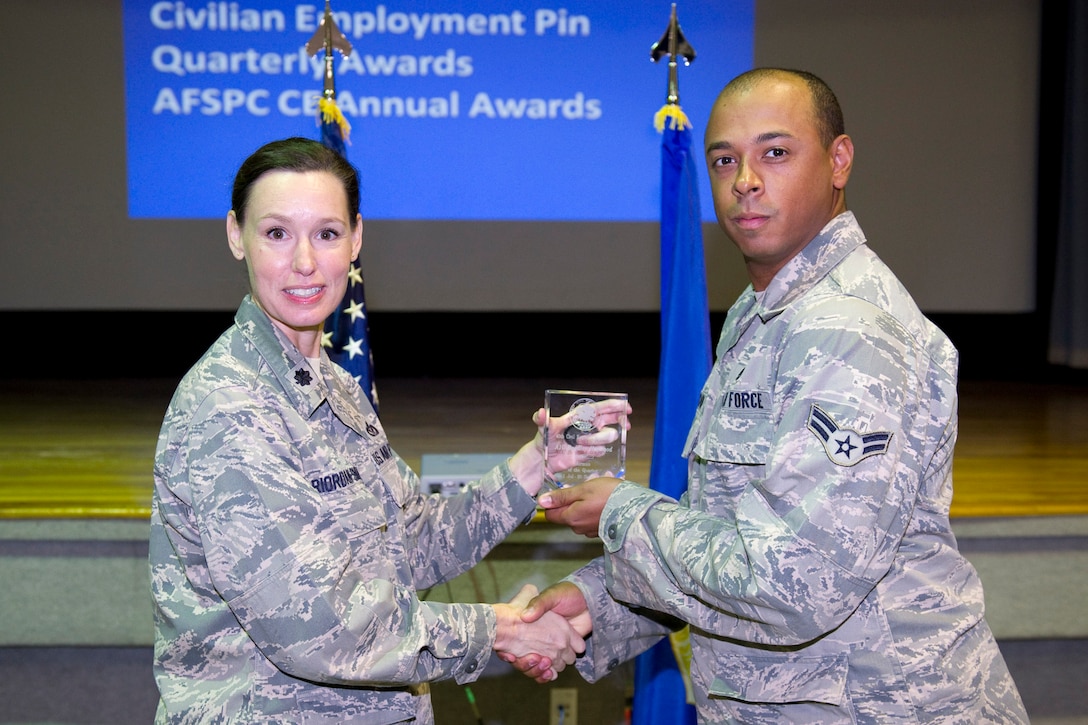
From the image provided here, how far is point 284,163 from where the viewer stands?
169 centimetres

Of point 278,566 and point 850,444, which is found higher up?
point 850,444

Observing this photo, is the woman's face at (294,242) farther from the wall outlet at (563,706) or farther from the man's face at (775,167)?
the wall outlet at (563,706)

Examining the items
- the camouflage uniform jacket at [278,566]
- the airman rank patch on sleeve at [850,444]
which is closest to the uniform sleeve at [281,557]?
the camouflage uniform jacket at [278,566]

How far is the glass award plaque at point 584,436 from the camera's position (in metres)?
2.07

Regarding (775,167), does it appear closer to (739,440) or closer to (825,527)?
(739,440)

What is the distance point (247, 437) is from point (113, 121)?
457 centimetres

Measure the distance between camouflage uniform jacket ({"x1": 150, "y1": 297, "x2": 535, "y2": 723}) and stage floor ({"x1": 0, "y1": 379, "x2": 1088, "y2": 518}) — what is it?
1551mm

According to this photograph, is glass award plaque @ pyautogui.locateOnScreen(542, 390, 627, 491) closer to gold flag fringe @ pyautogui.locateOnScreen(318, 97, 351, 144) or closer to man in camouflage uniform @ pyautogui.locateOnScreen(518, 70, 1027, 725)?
man in camouflage uniform @ pyautogui.locateOnScreen(518, 70, 1027, 725)

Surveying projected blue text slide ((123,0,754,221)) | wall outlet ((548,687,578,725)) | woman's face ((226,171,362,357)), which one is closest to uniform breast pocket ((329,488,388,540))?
woman's face ((226,171,362,357))

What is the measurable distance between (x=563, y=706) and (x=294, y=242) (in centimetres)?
223

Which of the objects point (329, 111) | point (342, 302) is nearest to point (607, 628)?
point (342, 302)

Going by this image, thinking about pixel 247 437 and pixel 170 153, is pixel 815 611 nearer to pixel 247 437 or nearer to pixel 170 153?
pixel 247 437

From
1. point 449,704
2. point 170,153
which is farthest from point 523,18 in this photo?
point 449,704

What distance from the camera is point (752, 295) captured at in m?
1.87
